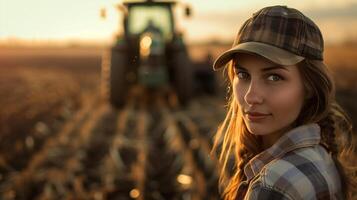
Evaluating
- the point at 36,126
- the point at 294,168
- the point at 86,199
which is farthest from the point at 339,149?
the point at 36,126

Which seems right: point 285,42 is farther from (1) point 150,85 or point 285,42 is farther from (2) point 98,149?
(1) point 150,85

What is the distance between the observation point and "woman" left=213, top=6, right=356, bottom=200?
6.19ft

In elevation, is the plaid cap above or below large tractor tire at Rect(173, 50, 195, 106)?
above

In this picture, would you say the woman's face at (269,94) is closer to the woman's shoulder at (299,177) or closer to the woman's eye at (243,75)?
the woman's eye at (243,75)

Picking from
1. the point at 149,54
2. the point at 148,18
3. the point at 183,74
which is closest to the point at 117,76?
the point at 149,54

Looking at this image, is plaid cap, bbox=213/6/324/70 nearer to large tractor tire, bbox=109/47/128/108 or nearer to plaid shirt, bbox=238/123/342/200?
plaid shirt, bbox=238/123/342/200

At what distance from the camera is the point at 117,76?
1194 centimetres

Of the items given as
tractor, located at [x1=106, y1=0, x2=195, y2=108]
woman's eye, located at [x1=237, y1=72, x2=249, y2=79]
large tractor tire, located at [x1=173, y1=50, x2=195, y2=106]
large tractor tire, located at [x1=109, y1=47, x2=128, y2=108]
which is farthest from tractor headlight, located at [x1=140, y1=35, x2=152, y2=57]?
woman's eye, located at [x1=237, y1=72, x2=249, y2=79]

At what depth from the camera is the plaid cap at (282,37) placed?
1948 mm

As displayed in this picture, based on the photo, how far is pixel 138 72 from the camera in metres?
12.6

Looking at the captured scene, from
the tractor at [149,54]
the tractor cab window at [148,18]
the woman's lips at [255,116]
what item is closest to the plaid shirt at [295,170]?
the woman's lips at [255,116]

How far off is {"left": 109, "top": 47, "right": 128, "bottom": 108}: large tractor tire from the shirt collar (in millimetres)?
9968

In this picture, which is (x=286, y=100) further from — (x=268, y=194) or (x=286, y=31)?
(x=268, y=194)

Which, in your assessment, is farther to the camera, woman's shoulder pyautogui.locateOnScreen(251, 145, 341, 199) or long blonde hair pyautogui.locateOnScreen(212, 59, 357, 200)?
long blonde hair pyautogui.locateOnScreen(212, 59, 357, 200)
